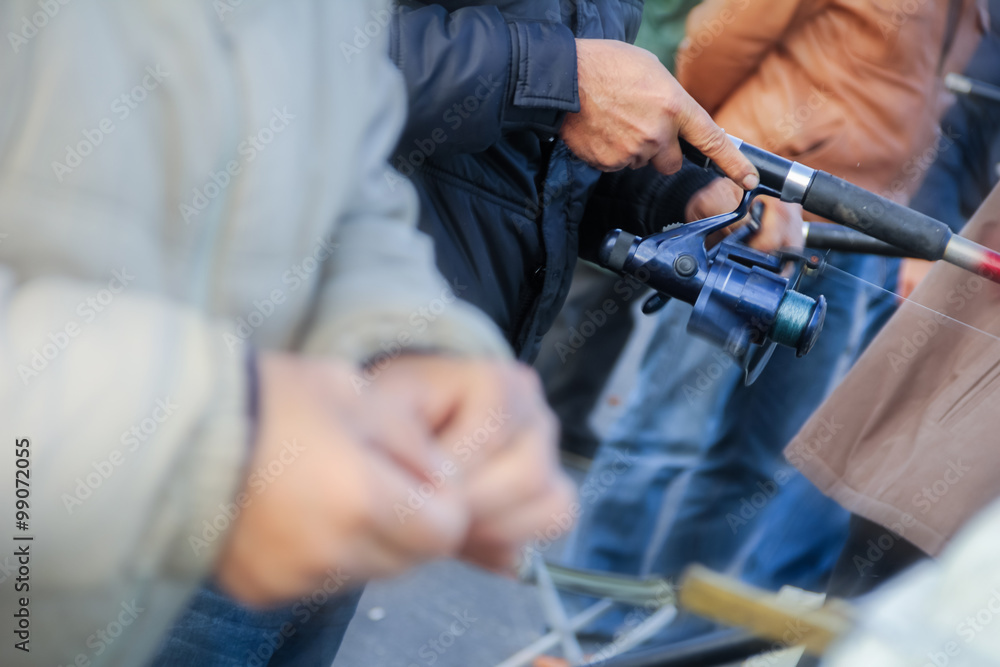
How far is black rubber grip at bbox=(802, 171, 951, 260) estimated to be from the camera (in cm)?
63

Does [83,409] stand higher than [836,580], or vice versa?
[83,409]

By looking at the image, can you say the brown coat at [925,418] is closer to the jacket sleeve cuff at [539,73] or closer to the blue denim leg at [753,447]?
the blue denim leg at [753,447]

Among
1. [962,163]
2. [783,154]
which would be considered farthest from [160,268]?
[962,163]

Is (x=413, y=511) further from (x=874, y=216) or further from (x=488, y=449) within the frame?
(x=874, y=216)

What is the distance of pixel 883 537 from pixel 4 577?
74 cm

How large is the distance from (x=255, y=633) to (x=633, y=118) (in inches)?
18.0

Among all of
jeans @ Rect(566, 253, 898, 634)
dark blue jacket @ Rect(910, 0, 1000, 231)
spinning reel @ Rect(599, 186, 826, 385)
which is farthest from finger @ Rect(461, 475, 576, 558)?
dark blue jacket @ Rect(910, 0, 1000, 231)

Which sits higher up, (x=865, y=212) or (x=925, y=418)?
(x=865, y=212)

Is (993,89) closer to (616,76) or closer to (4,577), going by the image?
(616,76)

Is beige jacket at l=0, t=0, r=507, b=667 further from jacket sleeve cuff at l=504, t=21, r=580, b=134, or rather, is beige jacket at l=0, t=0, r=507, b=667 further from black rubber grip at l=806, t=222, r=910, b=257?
black rubber grip at l=806, t=222, r=910, b=257

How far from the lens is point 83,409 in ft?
0.72

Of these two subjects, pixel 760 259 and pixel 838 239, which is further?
pixel 838 239

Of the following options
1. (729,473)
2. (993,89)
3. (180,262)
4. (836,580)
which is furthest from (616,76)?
(993,89)

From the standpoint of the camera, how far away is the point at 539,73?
565 millimetres
